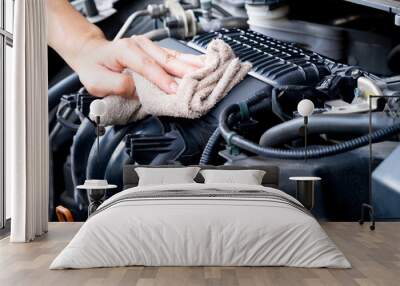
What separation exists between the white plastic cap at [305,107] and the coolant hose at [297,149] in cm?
51

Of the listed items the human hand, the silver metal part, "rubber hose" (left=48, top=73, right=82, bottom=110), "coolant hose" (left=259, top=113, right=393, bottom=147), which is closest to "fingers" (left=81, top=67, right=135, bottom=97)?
the human hand

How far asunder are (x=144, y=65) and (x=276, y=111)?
1850 millimetres

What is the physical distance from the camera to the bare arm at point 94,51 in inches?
322

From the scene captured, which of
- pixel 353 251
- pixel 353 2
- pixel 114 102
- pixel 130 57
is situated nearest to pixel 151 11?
pixel 130 57

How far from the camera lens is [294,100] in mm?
7996

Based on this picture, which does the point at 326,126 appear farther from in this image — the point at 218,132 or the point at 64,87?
the point at 64,87

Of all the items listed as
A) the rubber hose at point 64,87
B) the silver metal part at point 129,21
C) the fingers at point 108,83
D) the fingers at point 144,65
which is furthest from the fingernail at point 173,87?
the rubber hose at point 64,87

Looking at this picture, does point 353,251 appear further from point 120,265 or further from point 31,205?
point 31,205

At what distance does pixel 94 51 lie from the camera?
27.1 feet

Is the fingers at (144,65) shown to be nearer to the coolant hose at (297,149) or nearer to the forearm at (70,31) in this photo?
the forearm at (70,31)

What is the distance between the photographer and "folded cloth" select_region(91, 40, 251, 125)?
26.2 ft

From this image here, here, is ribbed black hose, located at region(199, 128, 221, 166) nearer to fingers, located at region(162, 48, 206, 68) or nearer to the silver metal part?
fingers, located at region(162, 48, 206, 68)

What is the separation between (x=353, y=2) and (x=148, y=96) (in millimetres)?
2961

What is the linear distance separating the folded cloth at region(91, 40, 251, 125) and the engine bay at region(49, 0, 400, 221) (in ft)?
0.32
